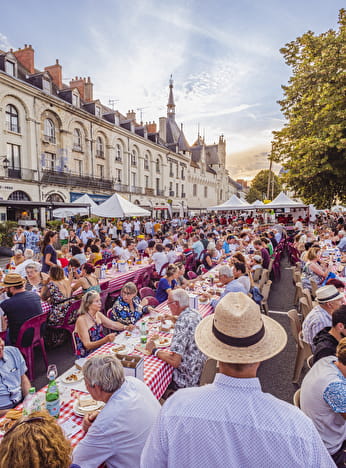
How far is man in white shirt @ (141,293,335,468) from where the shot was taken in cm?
117

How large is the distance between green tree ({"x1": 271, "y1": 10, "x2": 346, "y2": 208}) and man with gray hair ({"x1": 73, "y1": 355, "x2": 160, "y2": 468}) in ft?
38.8

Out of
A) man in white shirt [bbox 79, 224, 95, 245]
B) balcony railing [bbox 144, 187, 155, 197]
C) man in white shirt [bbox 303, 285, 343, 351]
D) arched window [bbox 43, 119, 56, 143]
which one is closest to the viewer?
man in white shirt [bbox 303, 285, 343, 351]

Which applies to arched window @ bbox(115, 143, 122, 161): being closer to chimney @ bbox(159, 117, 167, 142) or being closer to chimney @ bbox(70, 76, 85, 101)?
chimney @ bbox(70, 76, 85, 101)

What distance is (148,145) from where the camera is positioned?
39.2 metres

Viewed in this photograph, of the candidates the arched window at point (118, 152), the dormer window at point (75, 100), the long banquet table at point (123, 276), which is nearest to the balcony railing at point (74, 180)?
the arched window at point (118, 152)

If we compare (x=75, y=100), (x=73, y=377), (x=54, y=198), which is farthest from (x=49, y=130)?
(x=73, y=377)

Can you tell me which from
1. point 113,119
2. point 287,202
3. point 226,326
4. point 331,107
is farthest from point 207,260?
point 113,119

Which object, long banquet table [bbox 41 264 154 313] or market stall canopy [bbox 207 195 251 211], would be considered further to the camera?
market stall canopy [bbox 207 195 251 211]

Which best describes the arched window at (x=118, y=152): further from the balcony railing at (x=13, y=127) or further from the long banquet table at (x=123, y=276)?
the long banquet table at (x=123, y=276)

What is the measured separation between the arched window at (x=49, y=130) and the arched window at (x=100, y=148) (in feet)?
19.6

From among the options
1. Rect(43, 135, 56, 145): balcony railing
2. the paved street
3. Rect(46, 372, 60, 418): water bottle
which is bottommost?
the paved street

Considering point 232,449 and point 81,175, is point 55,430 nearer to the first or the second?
point 232,449

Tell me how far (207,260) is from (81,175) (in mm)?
22386

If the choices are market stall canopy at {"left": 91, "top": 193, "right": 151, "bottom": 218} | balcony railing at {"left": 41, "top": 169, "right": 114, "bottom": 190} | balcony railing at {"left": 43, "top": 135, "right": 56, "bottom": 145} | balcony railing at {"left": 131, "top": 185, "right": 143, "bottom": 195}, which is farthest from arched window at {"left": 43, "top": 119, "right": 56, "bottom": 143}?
market stall canopy at {"left": 91, "top": 193, "right": 151, "bottom": 218}
